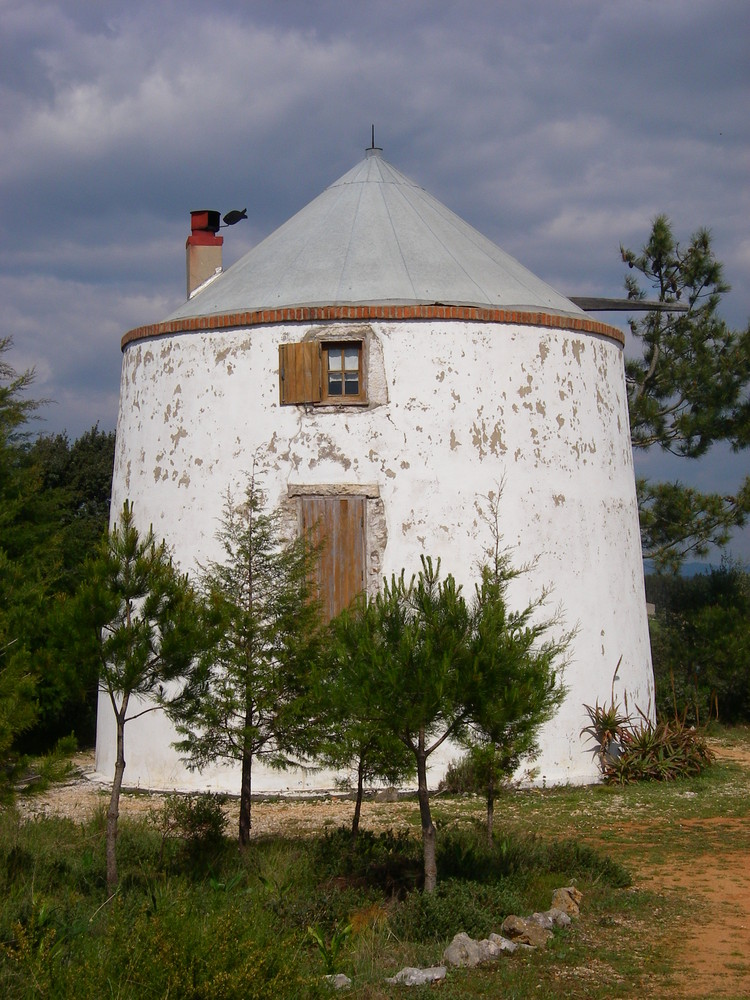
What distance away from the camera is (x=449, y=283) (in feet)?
44.1

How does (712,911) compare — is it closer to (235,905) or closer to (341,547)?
(235,905)

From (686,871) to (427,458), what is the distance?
4.79 m

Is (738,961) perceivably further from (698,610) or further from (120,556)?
(698,610)

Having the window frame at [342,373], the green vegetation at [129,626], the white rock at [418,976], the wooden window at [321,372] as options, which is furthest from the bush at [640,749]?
the white rock at [418,976]

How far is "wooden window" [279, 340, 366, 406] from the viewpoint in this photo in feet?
41.2

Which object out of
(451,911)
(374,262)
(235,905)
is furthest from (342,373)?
(235,905)

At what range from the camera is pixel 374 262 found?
13617mm

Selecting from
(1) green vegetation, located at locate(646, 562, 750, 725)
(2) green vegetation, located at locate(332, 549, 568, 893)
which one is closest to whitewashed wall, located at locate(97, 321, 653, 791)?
(2) green vegetation, located at locate(332, 549, 568, 893)

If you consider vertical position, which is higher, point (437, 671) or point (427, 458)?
point (427, 458)

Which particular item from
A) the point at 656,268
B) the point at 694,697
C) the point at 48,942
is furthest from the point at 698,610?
the point at 48,942

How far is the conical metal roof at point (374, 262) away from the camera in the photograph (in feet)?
43.2

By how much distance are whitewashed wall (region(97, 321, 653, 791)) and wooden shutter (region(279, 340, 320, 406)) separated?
128 millimetres

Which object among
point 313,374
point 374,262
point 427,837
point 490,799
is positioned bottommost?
point 427,837

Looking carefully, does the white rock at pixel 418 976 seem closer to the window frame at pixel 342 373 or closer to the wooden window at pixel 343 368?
the window frame at pixel 342 373
